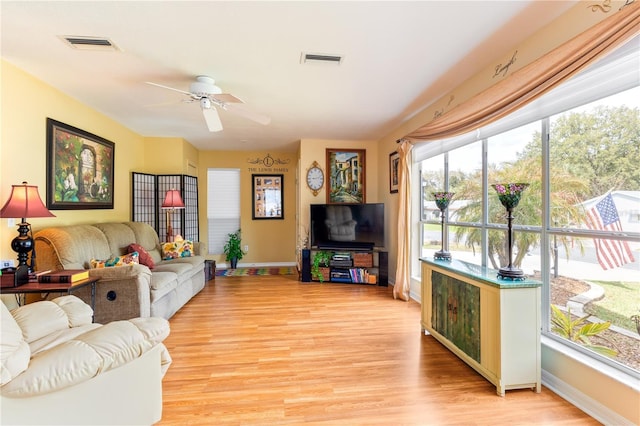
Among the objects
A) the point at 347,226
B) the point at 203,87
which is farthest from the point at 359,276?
the point at 203,87

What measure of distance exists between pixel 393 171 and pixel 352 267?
1764mm

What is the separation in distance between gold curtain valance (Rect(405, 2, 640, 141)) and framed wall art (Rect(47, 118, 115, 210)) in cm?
412

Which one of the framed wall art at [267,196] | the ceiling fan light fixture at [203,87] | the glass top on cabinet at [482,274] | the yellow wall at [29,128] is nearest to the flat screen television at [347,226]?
the framed wall art at [267,196]

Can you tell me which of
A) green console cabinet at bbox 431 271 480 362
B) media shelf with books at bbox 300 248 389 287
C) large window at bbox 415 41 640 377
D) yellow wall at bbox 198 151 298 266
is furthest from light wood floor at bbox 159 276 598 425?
yellow wall at bbox 198 151 298 266

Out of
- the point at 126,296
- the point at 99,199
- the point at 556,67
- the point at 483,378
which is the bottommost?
the point at 483,378

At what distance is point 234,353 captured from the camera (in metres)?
2.55

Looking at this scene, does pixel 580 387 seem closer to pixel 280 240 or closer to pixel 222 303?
pixel 222 303

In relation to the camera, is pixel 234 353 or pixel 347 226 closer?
pixel 234 353

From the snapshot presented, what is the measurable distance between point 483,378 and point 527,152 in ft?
5.97

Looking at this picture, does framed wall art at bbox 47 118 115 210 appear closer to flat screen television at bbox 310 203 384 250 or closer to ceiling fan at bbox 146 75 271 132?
ceiling fan at bbox 146 75 271 132

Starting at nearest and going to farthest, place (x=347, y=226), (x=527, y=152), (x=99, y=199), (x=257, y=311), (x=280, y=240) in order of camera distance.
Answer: (x=527, y=152) → (x=257, y=311) → (x=99, y=199) → (x=347, y=226) → (x=280, y=240)

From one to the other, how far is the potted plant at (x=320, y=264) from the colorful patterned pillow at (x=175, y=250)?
2029 mm

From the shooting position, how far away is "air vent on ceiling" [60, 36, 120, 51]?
2189mm

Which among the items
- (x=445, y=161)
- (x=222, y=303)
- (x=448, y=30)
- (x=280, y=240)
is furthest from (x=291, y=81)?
(x=280, y=240)
